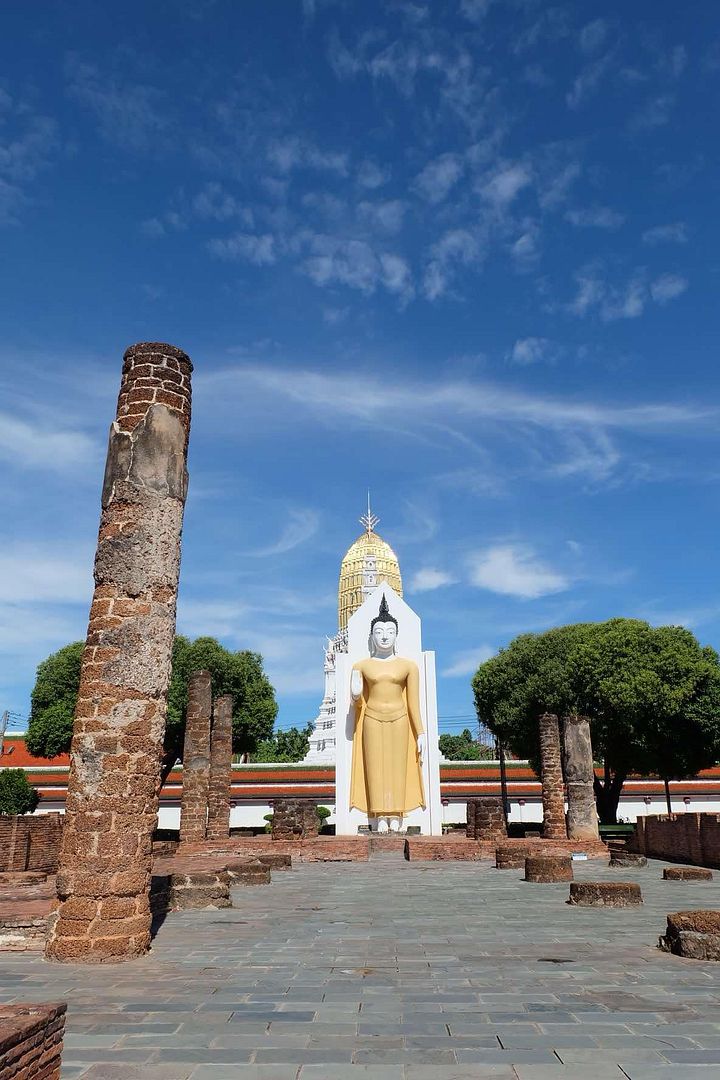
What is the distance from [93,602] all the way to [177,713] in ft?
88.3

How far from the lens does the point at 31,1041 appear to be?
3.03 metres

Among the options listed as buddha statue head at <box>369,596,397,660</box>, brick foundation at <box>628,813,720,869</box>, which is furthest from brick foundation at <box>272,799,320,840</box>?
brick foundation at <box>628,813,720,869</box>

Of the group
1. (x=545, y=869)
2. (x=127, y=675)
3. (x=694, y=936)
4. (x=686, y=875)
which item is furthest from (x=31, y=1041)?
(x=686, y=875)

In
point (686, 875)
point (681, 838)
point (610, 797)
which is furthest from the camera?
point (610, 797)

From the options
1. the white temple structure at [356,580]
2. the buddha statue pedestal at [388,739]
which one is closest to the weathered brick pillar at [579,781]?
the buddha statue pedestal at [388,739]

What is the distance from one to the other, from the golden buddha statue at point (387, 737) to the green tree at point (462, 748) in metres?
38.0

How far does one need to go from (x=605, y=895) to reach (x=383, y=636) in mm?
13945

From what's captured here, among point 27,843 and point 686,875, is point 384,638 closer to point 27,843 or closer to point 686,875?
point 27,843

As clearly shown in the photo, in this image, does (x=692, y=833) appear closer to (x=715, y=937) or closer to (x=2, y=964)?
(x=715, y=937)

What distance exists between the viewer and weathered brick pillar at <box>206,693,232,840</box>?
74.7 feet

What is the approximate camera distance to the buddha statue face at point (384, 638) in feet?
77.0

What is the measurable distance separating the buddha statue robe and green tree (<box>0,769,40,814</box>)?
42.9ft

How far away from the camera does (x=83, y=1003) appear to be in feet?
16.2

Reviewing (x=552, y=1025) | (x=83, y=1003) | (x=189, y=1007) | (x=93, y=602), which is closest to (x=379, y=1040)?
(x=552, y=1025)
